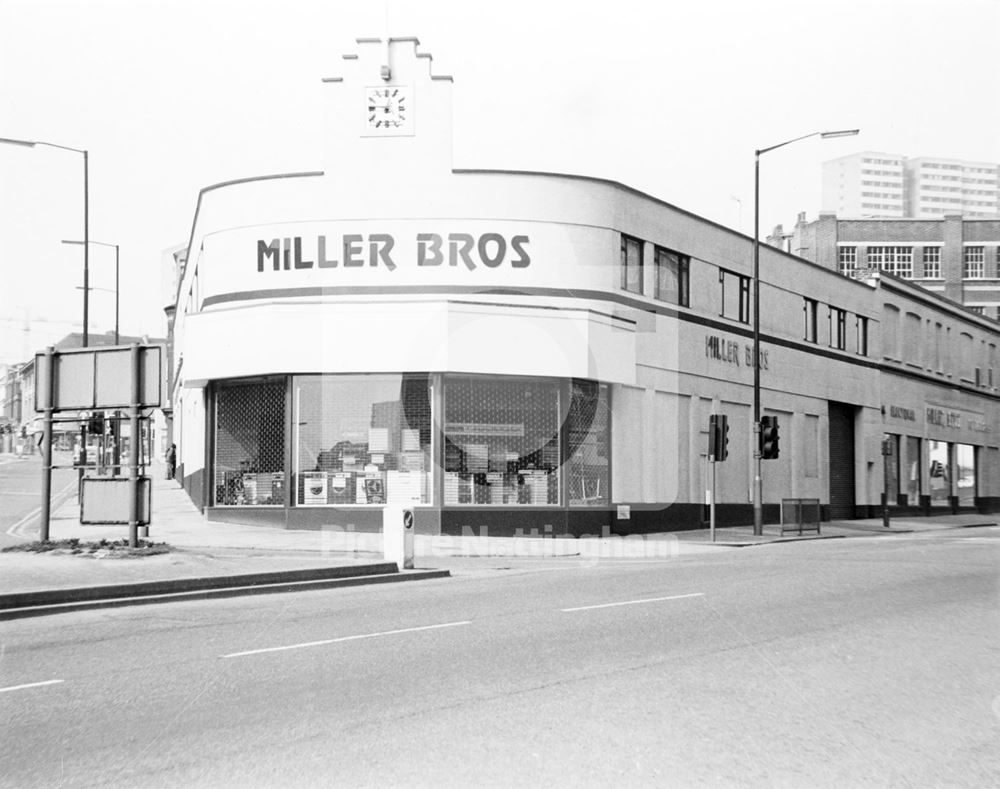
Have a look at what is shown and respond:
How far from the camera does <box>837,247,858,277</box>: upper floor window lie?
67.2 metres

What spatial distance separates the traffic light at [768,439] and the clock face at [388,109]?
1207cm

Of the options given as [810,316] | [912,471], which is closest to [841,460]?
[810,316]

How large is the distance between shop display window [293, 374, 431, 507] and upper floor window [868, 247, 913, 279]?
49788 mm

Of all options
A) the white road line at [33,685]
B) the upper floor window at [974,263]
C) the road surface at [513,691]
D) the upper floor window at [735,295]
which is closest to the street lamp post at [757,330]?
the upper floor window at [735,295]

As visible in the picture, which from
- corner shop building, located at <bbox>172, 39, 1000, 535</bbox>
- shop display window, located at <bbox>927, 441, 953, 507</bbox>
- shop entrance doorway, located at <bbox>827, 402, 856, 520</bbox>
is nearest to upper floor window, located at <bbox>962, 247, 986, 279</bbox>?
shop display window, located at <bbox>927, 441, 953, 507</bbox>

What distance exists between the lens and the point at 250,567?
1612 cm

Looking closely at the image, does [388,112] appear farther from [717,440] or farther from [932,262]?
[932,262]

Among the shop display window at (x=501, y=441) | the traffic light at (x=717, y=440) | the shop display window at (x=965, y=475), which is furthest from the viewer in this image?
the shop display window at (x=965, y=475)

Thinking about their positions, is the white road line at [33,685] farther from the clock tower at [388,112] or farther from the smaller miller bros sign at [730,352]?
the smaller miller bros sign at [730,352]

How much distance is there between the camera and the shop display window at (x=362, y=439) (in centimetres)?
2542

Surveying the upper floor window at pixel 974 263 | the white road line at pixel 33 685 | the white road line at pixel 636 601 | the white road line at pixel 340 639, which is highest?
the upper floor window at pixel 974 263

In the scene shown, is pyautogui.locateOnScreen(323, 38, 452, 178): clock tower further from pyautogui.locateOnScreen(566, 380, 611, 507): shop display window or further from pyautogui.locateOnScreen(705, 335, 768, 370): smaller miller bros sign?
pyautogui.locateOnScreen(705, 335, 768, 370): smaller miller bros sign

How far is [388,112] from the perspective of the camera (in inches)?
1033

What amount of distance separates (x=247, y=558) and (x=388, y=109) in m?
12.4
